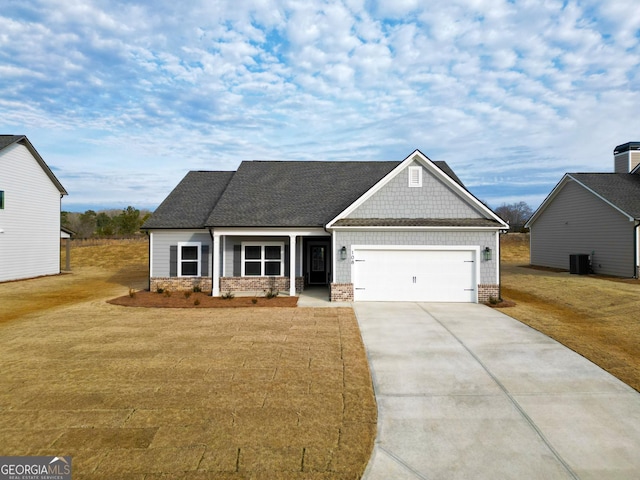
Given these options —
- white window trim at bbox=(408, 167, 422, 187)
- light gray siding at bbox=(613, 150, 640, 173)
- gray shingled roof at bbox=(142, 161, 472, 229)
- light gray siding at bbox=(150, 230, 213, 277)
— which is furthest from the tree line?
light gray siding at bbox=(613, 150, 640, 173)

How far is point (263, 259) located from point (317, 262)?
10.5 feet

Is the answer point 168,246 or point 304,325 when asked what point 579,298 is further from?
point 168,246

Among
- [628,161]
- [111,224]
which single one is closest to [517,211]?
[628,161]

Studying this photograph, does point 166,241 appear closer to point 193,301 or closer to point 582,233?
point 193,301

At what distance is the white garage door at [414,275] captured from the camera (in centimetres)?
1532

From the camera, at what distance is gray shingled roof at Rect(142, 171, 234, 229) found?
18547 mm

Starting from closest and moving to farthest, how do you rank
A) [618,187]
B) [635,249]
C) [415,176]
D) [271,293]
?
[415,176]
[271,293]
[635,249]
[618,187]

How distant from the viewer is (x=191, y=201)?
Result: 66.1ft

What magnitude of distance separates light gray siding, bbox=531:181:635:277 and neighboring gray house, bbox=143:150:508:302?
10.2 m

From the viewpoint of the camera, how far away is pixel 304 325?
449 inches

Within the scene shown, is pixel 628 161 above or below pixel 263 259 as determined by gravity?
above

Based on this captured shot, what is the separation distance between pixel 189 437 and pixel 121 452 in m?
0.81

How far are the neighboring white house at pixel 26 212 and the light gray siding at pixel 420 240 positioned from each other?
19.6 meters

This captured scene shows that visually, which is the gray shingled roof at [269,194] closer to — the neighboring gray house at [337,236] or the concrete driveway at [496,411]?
the neighboring gray house at [337,236]
